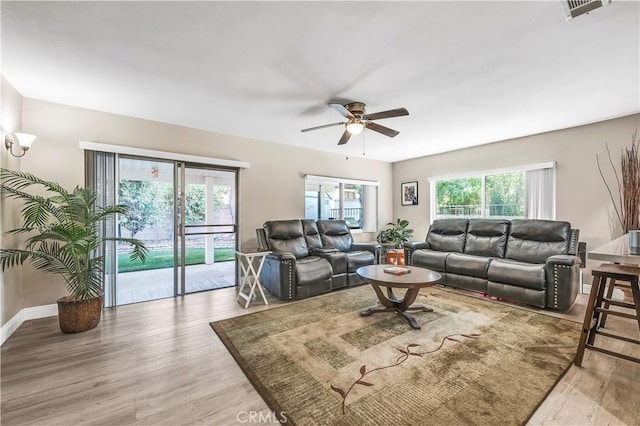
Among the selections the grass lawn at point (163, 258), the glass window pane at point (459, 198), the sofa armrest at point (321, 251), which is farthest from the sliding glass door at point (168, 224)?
the glass window pane at point (459, 198)

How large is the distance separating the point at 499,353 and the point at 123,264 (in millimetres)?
4487

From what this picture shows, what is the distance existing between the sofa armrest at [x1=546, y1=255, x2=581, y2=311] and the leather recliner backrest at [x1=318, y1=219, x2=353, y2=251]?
2.87 meters

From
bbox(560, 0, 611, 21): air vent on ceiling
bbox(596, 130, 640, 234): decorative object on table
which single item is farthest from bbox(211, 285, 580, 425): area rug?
bbox(560, 0, 611, 21): air vent on ceiling

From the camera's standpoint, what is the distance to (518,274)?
11.2 feet

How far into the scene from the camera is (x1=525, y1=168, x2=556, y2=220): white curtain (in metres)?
4.36

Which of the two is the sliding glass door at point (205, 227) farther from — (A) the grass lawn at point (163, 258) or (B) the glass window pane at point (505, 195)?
(B) the glass window pane at point (505, 195)

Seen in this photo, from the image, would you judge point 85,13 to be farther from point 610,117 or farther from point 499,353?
point 610,117

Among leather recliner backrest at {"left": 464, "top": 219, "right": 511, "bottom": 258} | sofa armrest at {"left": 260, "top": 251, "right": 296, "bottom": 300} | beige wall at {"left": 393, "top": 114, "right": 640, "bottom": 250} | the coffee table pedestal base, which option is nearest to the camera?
the coffee table pedestal base

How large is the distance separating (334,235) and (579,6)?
4.00 meters

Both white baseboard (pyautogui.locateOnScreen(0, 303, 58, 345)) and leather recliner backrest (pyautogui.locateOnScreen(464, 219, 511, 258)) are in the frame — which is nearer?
white baseboard (pyautogui.locateOnScreen(0, 303, 58, 345))

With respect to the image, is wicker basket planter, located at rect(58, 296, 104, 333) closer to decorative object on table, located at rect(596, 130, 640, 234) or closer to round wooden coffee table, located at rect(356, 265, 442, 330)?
round wooden coffee table, located at rect(356, 265, 442, 330)

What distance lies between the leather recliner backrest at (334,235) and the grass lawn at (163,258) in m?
1.61

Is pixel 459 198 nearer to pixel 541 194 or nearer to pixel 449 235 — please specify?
pixel 449 235

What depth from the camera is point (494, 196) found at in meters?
5.18
